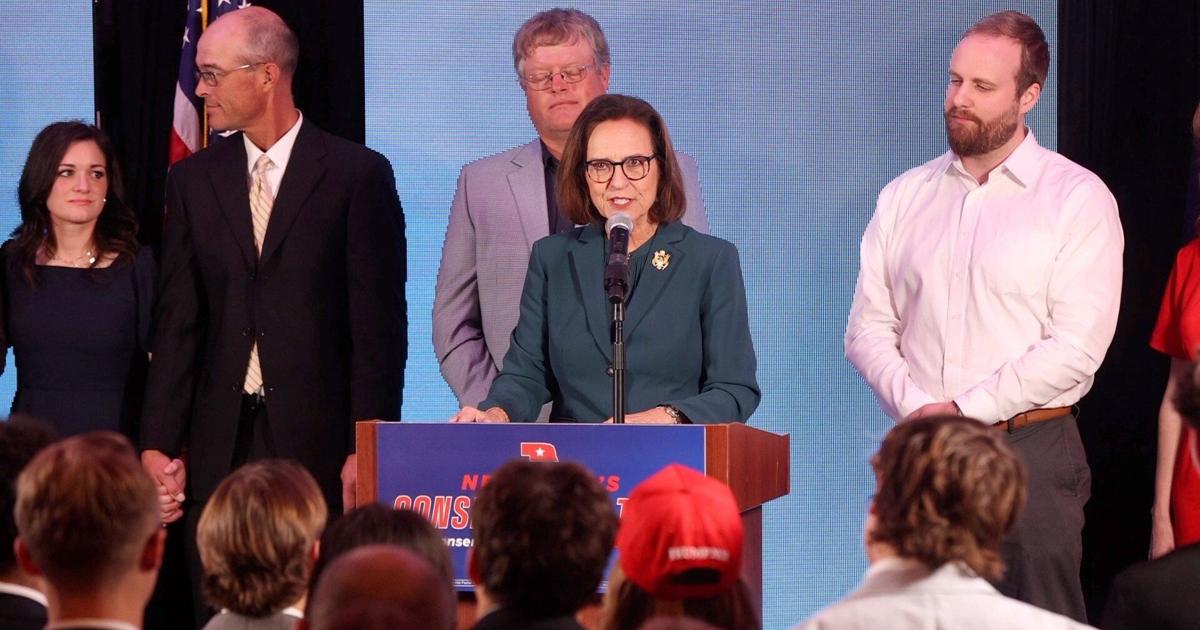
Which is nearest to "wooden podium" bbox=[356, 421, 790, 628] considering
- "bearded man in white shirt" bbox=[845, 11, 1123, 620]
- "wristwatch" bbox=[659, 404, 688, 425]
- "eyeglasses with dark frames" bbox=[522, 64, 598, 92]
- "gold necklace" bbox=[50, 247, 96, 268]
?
"wristwatch" bbox=[659, 404, 688, 425]

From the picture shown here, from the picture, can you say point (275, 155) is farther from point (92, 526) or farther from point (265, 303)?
point (92, 526)

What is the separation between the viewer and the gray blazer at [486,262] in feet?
15.8

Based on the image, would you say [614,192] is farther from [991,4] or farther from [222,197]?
[991,4]

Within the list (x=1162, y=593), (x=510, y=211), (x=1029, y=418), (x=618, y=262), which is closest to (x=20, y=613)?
(x=618, y=262)

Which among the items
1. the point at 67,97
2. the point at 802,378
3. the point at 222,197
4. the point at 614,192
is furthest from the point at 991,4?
the point at 67,97

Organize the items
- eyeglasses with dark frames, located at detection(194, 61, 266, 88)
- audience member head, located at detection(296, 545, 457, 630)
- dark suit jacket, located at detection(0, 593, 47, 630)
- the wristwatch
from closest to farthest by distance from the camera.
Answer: audience member head, located at detection(296, 545, 457, 630)
dark suit jacket, located at detection(0, 593, 47, 630)
the wristwatch
eyeglasses with dark frames, located at detection(194, 61, 266, 88)

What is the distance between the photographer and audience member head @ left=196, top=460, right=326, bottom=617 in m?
2.73

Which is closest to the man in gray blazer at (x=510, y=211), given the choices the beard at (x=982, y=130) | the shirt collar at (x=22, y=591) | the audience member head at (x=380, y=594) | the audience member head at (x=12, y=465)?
the beard at (x=982, y=130)

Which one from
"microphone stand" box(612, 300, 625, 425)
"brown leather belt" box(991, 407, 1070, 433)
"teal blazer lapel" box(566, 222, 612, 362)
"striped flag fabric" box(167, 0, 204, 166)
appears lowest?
"brown leather belt" box(991, 407, 1070, 433)

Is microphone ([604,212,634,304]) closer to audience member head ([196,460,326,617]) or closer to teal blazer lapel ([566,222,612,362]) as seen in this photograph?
teal blazer lapel ([566,222,612,362])

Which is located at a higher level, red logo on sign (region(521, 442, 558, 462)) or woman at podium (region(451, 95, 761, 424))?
woman at podium (region(451, 95, 761, 424))

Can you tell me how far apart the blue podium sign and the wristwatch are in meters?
0.37

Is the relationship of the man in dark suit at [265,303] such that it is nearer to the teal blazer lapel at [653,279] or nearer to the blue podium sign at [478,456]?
the teal blazer lapel at [653,279]

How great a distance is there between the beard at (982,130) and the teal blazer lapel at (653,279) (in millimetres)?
1041
